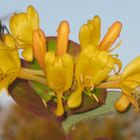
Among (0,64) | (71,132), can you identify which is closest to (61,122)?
(71,132)

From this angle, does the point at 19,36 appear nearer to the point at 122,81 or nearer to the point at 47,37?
the point at 47,37

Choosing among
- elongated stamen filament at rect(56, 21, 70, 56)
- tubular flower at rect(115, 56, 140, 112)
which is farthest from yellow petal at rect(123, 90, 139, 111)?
elongated stamen filament at rect(56, 21, 70, 56)

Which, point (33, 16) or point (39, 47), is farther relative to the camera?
point (33, 16)

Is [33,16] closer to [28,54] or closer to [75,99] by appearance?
[28,54]

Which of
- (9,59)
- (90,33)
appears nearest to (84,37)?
(90,33)

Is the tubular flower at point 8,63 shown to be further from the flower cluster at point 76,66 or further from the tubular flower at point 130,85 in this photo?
the tubular flower at point 130,85

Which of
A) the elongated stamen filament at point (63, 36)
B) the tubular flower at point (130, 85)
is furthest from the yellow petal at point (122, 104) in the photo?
the elongated stamen filament at point (63, 36)
